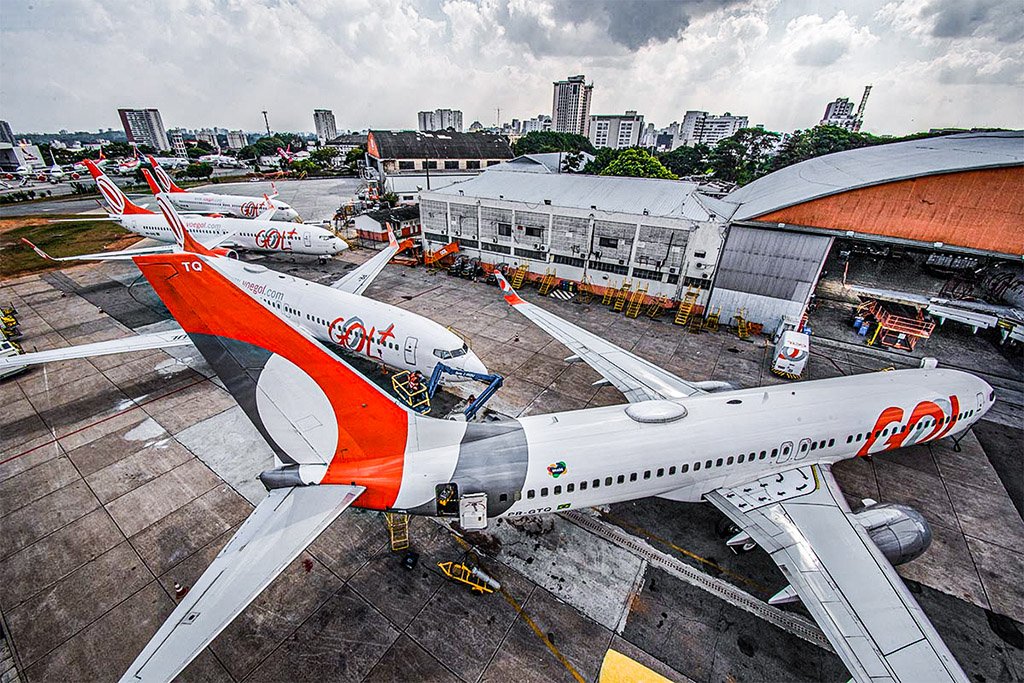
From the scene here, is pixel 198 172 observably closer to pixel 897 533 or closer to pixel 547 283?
pixel 547 283

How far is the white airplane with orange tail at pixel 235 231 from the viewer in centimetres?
4159

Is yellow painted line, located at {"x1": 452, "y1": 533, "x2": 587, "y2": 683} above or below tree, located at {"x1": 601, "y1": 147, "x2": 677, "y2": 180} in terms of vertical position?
below

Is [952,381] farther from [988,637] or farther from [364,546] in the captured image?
[364,546]

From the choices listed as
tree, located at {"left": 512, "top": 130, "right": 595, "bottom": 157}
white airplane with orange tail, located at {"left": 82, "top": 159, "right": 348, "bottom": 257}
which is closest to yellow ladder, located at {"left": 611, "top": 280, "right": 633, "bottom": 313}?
white airplane with orange tail, located at {"left": 82, "top": 159, "right": 348, "bottom": 257}

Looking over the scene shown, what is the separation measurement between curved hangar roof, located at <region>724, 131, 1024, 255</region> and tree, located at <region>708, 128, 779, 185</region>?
7600 cm

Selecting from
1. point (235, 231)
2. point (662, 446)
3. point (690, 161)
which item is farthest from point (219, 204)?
point (690, 161)

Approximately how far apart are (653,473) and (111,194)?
5988 cm

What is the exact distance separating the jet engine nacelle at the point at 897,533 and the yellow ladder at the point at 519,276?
30.0m

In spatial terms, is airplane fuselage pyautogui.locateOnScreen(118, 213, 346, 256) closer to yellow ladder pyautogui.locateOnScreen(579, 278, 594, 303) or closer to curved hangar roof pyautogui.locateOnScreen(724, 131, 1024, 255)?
yellow ladder pyautogui.locateOnScreen(579, 278, 594, 303)

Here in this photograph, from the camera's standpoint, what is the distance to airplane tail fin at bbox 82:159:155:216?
1654 inches

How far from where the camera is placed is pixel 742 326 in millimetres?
29875

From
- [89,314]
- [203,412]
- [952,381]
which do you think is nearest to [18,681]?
[203,412]

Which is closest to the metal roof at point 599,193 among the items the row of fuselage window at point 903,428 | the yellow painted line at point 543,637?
the row of fuselage window at point 903,428

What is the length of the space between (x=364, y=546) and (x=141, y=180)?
141 metres
